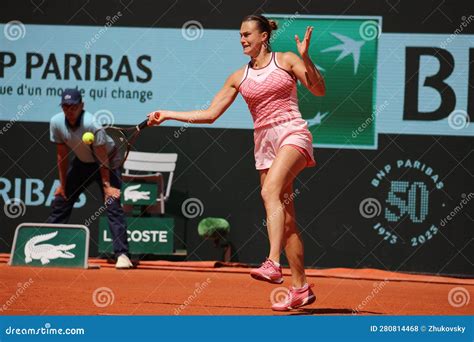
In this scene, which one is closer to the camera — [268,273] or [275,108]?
[268,273]

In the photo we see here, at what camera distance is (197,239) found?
32.7 ft

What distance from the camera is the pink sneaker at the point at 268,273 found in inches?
217

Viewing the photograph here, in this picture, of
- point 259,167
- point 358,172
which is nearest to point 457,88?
point 358,172

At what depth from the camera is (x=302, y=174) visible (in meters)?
9.80

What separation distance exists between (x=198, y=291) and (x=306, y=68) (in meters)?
2.54

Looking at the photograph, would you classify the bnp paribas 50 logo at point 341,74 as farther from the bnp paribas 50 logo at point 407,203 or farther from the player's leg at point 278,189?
the player's leg at point 278,189

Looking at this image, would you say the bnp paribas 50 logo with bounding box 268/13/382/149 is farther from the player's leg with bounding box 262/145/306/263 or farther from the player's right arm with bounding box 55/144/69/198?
the player's leg with bounding box 262/145/306/263

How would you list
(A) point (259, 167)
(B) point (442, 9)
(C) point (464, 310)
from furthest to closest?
(B) point (442, 9) → (C) point (464, 310) → (A) point (259, 167)

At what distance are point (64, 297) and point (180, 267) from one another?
2.91m

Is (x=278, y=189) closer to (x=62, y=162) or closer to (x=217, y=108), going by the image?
(x=217, y=108)

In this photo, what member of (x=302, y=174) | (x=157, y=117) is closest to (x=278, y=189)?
(x=157, y=117)

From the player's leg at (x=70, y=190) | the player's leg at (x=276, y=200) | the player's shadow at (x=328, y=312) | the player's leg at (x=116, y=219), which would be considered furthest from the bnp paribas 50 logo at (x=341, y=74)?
the player's leg at (x=276, y=200)

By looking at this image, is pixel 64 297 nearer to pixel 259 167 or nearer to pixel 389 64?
pixel 259 167

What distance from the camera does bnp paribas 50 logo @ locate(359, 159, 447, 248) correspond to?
9680 mm
